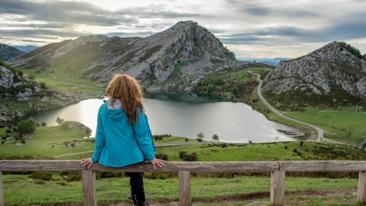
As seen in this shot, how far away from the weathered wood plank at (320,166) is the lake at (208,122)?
112 m

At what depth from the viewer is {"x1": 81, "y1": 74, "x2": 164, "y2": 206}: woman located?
9508 mm

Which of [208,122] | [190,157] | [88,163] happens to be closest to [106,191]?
[88,163]

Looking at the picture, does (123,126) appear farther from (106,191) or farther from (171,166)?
(106,191)

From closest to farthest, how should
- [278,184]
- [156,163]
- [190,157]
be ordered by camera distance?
[156,163], [278,184], [190,157]

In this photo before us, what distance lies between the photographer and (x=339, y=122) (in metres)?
155

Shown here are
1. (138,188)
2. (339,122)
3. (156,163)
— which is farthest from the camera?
(339,122)

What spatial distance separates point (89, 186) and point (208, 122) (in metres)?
151

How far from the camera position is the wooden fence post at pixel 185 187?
36.4ft

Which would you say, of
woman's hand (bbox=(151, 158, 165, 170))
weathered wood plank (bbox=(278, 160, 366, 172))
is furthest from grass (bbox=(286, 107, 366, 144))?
woman's hand (bbox=(151, 158, 165, 170))

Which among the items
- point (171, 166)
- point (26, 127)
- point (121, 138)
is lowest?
point (26, 127)

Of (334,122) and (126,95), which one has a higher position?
(126,95)

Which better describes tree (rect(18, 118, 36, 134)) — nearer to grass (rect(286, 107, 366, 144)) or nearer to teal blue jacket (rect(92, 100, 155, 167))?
grass (rect(286, 107, 366, 144))

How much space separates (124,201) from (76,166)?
4.03 meters

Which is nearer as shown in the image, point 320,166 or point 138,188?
point 138,188
